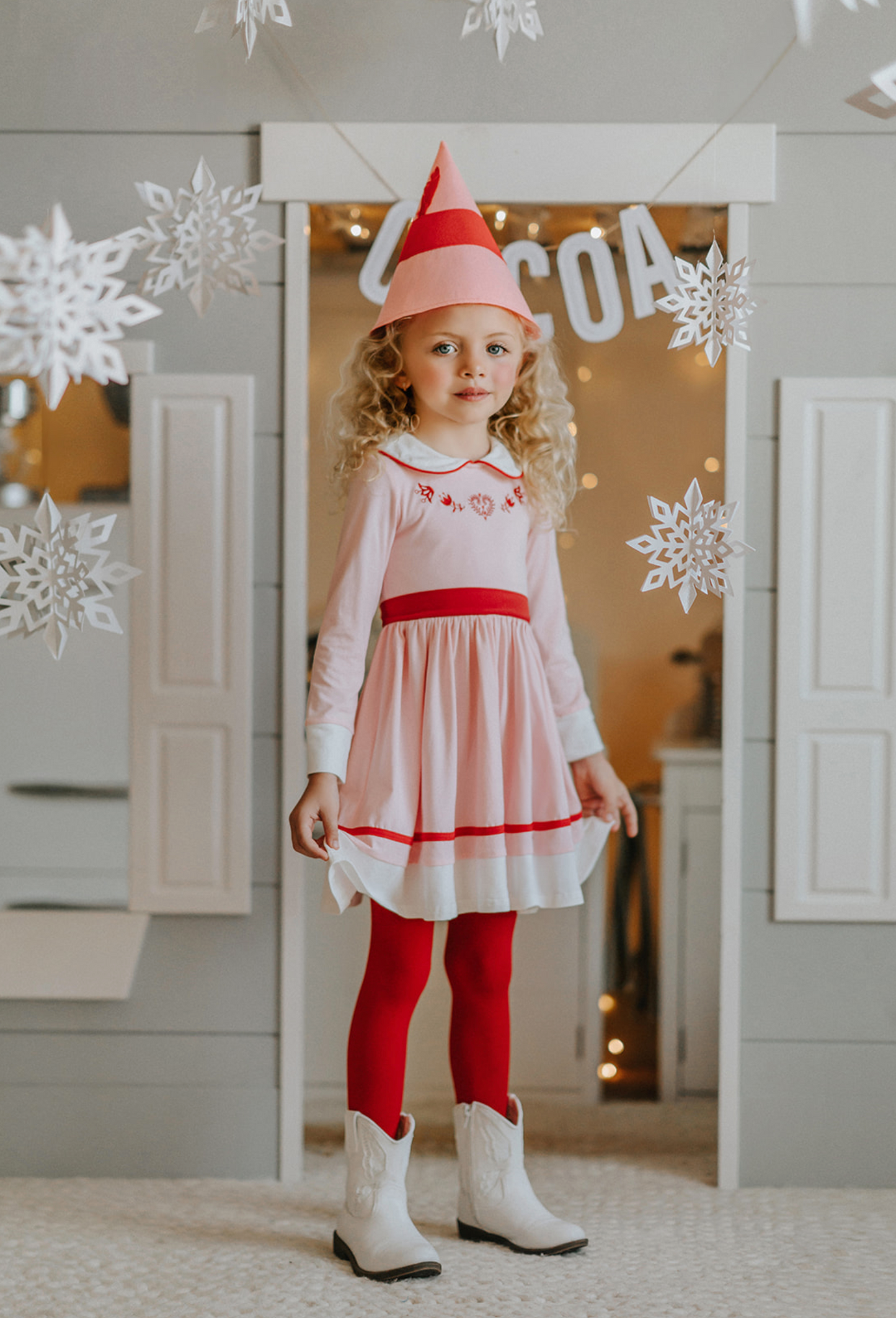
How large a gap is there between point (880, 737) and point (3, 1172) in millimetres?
1417

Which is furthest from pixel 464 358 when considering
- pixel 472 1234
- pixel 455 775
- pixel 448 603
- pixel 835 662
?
pixel 472 1234

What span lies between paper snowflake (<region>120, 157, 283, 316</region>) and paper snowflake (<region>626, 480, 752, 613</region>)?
0.53 m

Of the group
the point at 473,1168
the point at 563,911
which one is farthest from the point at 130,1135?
the point at 563,911

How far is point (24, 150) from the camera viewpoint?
4.83 ft

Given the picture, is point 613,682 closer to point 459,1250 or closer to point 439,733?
point 439,733

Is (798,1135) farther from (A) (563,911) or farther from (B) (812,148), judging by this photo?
(B) (812,148)

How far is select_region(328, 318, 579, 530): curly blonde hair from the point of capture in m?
1.27

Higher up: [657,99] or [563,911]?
[657,99]

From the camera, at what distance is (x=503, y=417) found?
4.42 ft

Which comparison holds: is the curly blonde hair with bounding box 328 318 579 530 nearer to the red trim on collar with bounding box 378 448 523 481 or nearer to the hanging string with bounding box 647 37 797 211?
the red trim on collar with bounding box 378 448 523 481

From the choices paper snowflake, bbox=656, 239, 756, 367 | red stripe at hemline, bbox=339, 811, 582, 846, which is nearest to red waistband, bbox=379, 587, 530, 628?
red stripe at hemline, bbox=339, 811, 582, 846

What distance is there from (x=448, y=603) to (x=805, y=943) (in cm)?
75


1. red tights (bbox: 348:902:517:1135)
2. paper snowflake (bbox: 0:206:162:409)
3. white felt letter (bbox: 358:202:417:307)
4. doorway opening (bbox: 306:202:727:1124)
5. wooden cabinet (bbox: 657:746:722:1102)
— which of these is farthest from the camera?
wooden cabinet (bbox: 657:746:722:1102)

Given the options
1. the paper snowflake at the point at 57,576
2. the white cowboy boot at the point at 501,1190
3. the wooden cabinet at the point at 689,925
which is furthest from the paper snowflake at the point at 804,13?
the white cowboy boot at the point at 501,1190
